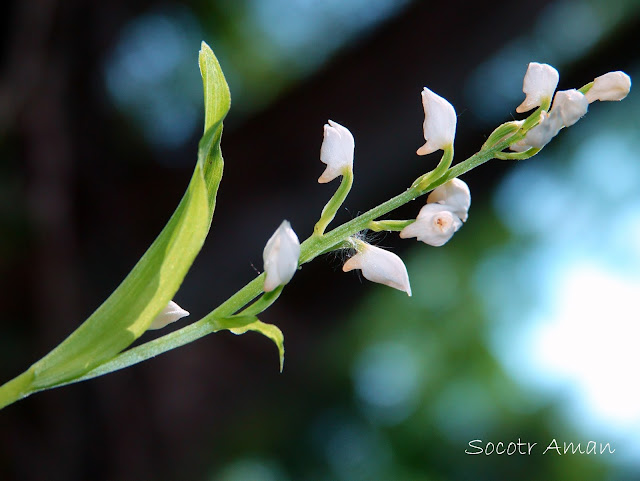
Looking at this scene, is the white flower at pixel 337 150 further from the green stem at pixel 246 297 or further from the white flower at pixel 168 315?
the white flower at pixel 168 315

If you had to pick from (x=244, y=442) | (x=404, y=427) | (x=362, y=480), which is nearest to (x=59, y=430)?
(x=244, y=442)

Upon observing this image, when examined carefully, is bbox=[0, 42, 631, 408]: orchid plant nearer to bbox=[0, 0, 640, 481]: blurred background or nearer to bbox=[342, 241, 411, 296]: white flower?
bbox=[342, 241, 411, 296]: white flower

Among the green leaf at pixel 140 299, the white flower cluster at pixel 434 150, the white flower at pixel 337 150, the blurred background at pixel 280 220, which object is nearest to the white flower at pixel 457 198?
the white flower cluster at pixel 434 150

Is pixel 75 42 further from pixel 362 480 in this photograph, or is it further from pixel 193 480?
pixel 362 480

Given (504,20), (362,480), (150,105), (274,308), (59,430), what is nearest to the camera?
(504,20)

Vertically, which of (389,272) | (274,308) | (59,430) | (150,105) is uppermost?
(150,105)

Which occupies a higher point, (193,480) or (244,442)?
(244,442)

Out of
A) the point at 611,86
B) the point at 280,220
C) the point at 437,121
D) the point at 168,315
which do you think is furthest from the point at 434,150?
the point at 280,220
